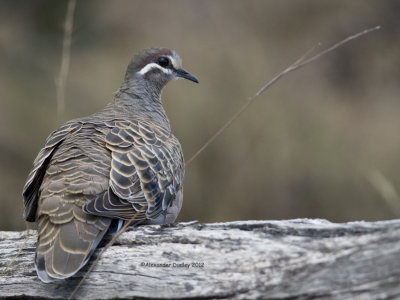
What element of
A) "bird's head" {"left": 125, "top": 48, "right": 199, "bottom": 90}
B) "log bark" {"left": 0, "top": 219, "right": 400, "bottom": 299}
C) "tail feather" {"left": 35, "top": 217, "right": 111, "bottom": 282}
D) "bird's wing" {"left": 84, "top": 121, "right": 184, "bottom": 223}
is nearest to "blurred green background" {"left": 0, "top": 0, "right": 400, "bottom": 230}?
"bird's head" {"left": 125, "top": 48, "right": 199, "bottom": 90}

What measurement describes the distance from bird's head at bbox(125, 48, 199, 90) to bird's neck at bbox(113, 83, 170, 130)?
2.7 inches

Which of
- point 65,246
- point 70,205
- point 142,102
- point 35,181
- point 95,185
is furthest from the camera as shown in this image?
point 142,102

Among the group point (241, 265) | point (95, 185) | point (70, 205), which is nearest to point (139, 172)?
point (95, 185)

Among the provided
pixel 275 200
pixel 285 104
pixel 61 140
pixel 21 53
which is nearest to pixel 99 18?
pixel 21 53

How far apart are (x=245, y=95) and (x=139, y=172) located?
4.94 m

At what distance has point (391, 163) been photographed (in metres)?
9.05

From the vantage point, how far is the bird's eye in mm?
5809

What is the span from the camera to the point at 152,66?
5.79 meters

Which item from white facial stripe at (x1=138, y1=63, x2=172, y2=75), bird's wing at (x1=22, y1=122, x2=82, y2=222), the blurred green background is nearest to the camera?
bird's wing at (x1=22, y1=122, x2=82, y2=222)

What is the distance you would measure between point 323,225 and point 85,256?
126cm

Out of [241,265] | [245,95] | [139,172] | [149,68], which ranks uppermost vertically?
[245,95]

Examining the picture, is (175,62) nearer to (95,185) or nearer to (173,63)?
(173,63)

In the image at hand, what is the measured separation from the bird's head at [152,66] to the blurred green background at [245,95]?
1.87m

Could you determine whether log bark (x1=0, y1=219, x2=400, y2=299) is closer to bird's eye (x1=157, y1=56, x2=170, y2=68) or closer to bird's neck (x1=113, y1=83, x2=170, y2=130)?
bird's neck (x1=113, y1=83, x2=170, y2=130)
